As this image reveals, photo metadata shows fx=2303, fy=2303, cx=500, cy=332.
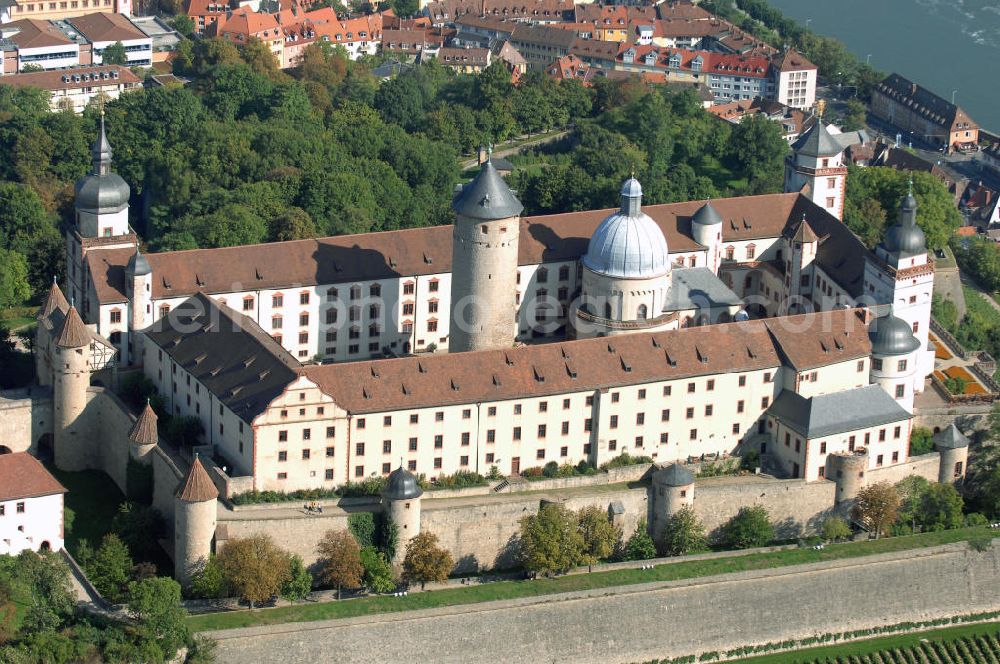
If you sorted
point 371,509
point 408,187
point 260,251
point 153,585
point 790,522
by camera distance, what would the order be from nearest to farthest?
point 153,585 → point 371,509 → point 790,522 → point 260,251 → point 408,187

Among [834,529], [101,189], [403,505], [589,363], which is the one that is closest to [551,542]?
[403,505]

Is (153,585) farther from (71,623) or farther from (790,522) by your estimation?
(790,522)

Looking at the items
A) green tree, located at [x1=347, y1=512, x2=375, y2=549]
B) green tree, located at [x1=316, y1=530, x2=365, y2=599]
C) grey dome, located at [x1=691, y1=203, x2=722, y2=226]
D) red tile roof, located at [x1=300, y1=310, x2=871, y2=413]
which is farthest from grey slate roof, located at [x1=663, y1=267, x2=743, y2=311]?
→ green tree, located at [x1=316, y1=530, x2=365, y2=599]

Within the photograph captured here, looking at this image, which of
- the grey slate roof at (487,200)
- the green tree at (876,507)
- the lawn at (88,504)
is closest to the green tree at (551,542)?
the green tree at (876,507)

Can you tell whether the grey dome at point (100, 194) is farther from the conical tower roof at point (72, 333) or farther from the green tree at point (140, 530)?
the green tree at point (140, 530)

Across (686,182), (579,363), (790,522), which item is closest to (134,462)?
(579,363)

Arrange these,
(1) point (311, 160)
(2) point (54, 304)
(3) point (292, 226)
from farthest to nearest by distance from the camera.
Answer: (1) point (311, 160), (3) point (292, 226), (2) point (54, 304)

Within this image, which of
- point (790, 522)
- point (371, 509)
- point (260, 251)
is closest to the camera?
point (371, 509)

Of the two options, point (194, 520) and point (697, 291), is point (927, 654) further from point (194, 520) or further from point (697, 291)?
point (194, 520)
